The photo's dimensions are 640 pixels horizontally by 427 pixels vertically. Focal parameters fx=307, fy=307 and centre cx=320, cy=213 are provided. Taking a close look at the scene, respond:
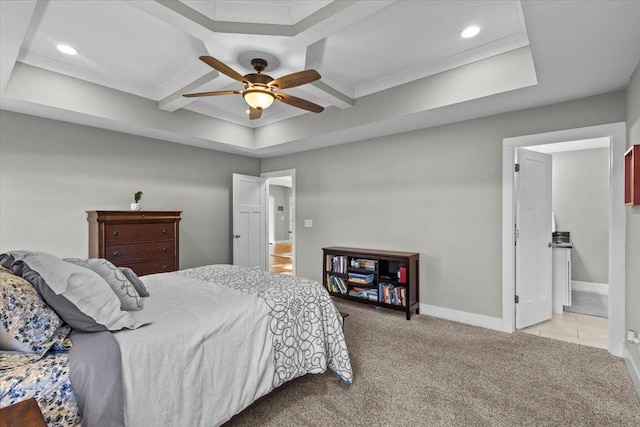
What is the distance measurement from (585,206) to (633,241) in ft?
10.8

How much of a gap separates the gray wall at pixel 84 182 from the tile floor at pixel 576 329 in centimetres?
464

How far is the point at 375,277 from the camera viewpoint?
13.3 feet

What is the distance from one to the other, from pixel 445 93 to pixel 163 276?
324 centimetres

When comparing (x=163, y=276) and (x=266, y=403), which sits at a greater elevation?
(x=163, y=276)

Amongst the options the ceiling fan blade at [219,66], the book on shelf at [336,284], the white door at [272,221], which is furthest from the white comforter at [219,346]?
the white door at [272,221]

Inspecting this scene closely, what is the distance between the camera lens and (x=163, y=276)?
2787 mm

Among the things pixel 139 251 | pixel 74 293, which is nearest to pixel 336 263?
pixel 139 251

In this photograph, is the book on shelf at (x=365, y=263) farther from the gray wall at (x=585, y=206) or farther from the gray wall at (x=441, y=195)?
the gray wall at (x=585, y=206)

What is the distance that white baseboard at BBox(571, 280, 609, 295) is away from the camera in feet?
16.1

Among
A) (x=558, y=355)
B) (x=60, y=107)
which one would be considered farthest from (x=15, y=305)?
(x=558, y=355)

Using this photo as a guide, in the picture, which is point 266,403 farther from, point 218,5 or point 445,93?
point 445,93

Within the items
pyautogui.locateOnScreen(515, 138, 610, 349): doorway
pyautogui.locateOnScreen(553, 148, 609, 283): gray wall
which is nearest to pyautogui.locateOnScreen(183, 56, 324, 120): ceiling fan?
pyautogui.locateOnScreen(515, 138, 610, 349): doorway

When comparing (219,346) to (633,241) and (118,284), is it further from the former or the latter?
(633,241)

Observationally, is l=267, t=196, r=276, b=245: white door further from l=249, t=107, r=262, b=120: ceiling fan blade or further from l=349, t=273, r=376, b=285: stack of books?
l=249, t=107, r=262, b=120: ceiling fan blade
